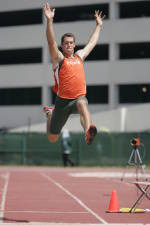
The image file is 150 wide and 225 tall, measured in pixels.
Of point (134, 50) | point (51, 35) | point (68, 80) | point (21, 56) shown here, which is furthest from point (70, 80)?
point (21, 56)

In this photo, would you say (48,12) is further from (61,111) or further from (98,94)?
(98,94)

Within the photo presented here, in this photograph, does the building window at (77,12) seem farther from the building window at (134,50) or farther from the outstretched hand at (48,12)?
the outstretched hand at (48,12)

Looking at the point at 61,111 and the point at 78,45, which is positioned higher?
the point at 78,45

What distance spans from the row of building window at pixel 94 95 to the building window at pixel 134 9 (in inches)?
219

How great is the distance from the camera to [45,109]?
10.7 metres

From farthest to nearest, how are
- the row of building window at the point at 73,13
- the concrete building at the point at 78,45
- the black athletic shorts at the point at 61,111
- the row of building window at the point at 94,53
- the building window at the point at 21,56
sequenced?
the building window at the point at 21,56 < the row of building window at the point at 94,53 < the row of building window at the point at 73,13 < the concrete building at the point at 78,45 < the black athletic shorts at the point at 61,111

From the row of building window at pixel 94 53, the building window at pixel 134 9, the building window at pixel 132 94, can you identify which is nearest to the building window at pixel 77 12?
the building window at pixel 134 9

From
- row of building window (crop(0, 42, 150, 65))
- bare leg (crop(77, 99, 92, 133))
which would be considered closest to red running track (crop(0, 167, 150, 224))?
bare leg (crop(77, 99, 92, 133))

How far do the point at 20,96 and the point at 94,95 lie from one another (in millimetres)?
6994

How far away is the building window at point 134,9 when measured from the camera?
49.2m

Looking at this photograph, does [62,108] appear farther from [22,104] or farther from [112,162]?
[22,104]

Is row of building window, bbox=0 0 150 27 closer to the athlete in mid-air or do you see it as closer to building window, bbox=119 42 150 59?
building window, bbox=119 42 150 59

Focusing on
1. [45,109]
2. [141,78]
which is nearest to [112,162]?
[141,78]

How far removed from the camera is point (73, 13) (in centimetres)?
5241
